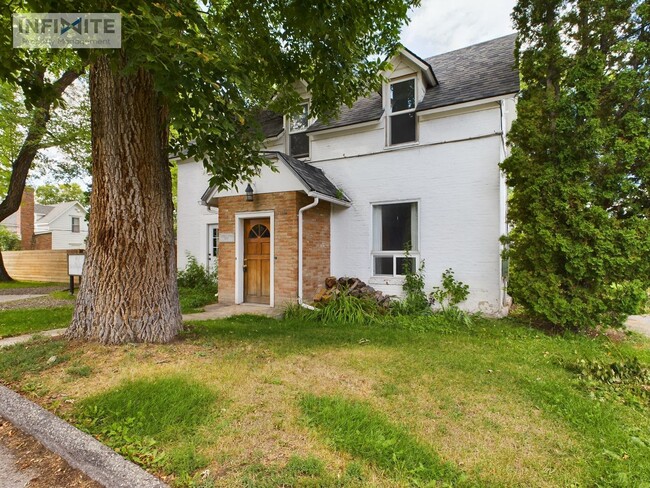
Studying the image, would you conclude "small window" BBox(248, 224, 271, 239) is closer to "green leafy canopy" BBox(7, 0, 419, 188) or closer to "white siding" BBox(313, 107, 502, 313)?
"white siding" BBox(313, 107, 502, 313)

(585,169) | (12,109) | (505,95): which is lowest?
(585,169)

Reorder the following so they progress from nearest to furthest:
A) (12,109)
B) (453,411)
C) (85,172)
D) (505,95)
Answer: (453,411) → (505,95) → (12,109) → (85,172)

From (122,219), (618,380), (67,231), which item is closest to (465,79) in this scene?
(618,380)

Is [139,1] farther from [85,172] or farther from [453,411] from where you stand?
[85,172]

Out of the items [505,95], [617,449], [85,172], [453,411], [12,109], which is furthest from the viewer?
[85,172]

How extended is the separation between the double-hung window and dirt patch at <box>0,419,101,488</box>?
7.14 metres

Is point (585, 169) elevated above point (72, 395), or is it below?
above

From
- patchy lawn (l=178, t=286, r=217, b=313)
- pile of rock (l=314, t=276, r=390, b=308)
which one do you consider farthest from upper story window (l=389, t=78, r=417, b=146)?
patchy lawn (l=178, t=286, r=217, b=313)

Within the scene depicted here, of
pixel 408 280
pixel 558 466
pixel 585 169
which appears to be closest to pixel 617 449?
pixel 558 466

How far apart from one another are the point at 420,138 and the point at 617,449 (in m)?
7.06

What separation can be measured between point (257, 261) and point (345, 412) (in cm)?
633

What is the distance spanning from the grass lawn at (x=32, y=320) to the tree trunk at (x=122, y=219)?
242 centimetres

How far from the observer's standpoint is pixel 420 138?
27.0ft

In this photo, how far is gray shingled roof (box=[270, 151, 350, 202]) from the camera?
7805mm
